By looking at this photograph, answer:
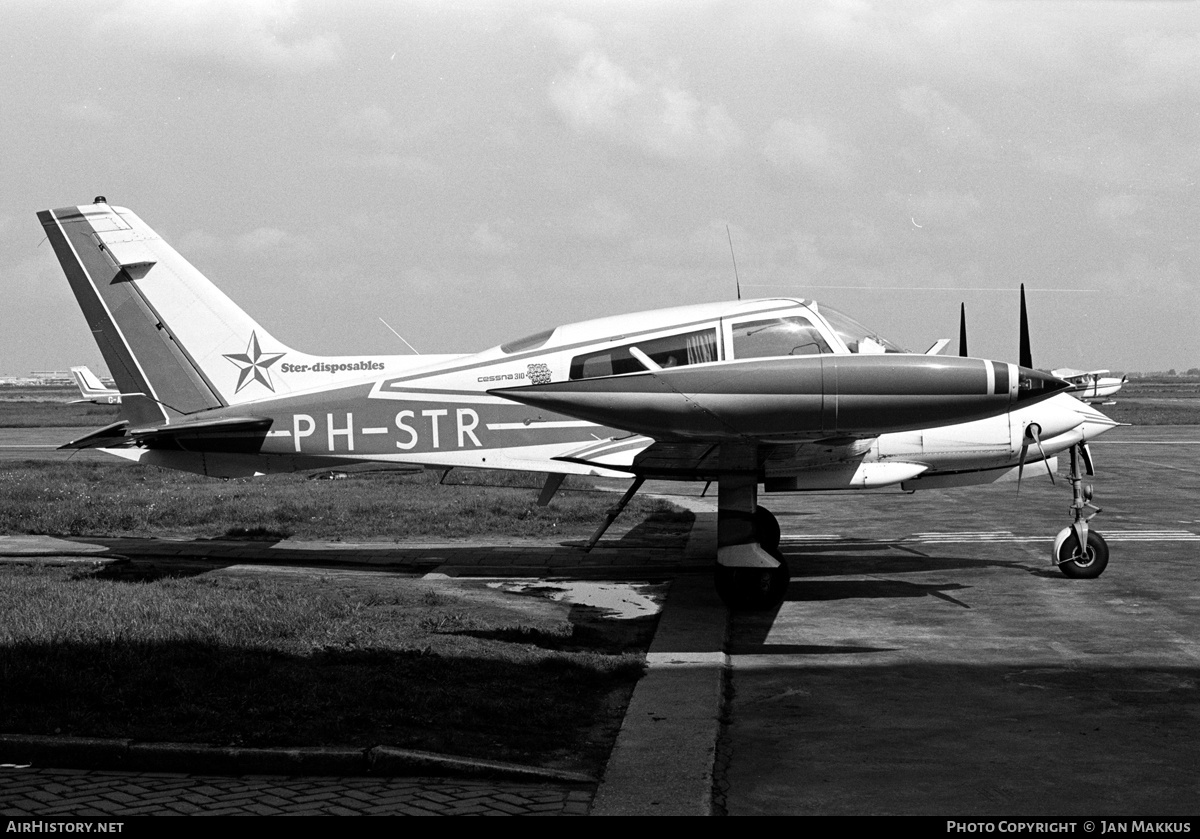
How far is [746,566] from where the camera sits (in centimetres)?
952

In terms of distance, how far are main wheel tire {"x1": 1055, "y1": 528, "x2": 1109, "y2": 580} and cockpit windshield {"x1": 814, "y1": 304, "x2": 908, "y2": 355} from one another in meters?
2.54

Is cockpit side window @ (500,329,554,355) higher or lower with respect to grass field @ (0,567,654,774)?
higher

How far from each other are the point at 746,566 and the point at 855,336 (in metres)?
2.44

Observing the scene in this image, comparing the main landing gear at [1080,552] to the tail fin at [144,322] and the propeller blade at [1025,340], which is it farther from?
the tail fin at [144,322]

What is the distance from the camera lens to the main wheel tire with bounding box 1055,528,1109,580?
421 inches

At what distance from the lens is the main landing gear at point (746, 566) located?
9547 millimetres

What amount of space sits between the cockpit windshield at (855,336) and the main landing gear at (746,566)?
5.27 feet

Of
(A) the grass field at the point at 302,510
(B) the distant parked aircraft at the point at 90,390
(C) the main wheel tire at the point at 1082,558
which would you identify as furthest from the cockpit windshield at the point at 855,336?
(B) the distant parked aircraft at the point at 90,390

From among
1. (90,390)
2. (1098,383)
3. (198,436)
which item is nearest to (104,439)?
(198,436)

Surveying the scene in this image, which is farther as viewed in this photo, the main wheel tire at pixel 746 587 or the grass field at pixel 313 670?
the main wheel tire at pixel 746 587

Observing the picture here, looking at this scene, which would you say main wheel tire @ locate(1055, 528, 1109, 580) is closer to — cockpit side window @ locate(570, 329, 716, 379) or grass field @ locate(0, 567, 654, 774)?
cockpit side window @ locate(570, 329, 716, 379)

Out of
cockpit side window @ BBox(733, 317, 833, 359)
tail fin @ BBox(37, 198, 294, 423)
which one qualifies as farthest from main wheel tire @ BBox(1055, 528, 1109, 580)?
tail fin @ BBox(37, 198, 294, 423)

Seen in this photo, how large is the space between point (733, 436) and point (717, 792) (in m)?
3.68

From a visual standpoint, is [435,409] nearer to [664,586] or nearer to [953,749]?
[664,586]
